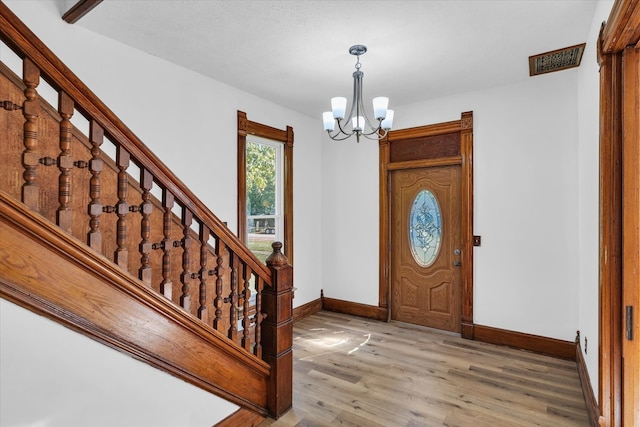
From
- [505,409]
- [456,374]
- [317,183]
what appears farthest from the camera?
[317,183]

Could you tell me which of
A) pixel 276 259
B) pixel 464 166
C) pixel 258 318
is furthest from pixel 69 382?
pixel 464 166

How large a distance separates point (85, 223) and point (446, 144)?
357 cm

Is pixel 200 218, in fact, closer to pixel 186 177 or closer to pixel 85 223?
pixel 85 223

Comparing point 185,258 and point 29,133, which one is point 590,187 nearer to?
point 185,258

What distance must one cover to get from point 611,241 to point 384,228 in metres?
2.73

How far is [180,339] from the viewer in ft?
5.62

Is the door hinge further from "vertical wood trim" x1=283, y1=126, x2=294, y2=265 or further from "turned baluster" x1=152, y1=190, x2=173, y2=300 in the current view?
"vertical wood trim" x1=283, y1=126, x2=294, y2=265

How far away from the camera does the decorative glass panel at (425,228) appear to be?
4141 mm

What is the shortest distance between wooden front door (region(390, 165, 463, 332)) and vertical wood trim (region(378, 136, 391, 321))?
0.07 meters

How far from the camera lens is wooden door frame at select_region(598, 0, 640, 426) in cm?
166

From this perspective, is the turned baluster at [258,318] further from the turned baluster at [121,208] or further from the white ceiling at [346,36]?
the white ceiling at [346,36]

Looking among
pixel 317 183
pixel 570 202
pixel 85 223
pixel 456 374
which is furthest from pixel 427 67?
pixel 85 223

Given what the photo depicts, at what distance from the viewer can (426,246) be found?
421cm

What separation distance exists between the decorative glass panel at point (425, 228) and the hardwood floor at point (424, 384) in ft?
2.99
